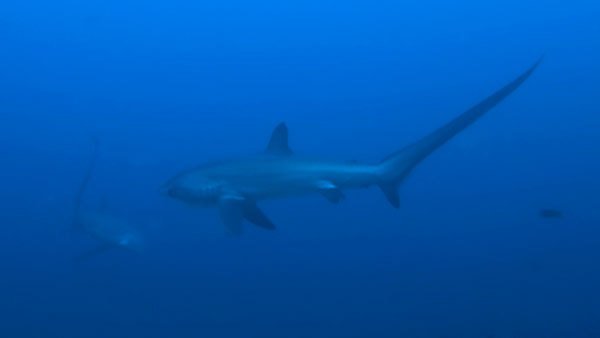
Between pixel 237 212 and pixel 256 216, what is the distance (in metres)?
0.18

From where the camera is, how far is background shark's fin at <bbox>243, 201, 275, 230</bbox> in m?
5.31

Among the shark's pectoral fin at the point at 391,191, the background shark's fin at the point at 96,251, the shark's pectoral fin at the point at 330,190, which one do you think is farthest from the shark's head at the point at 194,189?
the background shark's fin at the point at 96,251

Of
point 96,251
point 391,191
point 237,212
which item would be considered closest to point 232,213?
point 237,212

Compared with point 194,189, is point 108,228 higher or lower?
lower

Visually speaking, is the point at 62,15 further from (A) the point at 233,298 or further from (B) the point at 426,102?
(A) the point at 233,298

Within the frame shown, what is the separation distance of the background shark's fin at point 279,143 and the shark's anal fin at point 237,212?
1.61ft

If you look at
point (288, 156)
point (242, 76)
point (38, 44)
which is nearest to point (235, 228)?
point (288, 156)

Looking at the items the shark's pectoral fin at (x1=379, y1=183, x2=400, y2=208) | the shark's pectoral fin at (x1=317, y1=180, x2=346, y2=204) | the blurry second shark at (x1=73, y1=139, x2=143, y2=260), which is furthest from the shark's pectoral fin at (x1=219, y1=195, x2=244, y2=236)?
the blurry second shark at (x1=73, y1=139, x2=143, y2=260)

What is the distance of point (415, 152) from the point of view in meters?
5.16

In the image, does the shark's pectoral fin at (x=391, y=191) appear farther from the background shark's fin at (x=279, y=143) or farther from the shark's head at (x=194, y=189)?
the shark's head at (x=194, y=189)

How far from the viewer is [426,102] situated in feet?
231

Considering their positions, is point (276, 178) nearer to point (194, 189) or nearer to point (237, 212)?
point (237, 212)

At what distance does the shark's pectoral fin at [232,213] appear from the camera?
5.36 meters

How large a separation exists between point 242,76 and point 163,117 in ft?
50.9
